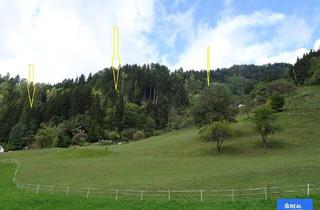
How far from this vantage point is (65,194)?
134 feet

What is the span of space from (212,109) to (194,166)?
118 feet

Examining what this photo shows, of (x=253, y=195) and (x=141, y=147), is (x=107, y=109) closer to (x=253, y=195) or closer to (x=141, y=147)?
(x=141, y=147)

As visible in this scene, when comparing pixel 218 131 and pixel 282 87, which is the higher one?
pixel 282 87

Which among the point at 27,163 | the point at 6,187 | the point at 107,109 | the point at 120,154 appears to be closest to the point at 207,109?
the point at 120,154

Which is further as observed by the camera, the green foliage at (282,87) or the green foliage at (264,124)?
the green foliage at (282,87)

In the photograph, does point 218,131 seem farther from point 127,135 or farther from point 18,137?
point 18,137

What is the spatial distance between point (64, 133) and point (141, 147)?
56.0 m

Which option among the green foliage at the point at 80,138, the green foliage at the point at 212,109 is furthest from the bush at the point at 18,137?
the green foliage at the point at 212,109

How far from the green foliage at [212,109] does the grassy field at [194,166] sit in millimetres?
3947

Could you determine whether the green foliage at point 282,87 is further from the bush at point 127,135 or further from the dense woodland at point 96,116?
the bush at point 127,135

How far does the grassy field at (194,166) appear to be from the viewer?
40844 millimetres

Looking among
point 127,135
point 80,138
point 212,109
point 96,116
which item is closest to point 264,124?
point 212,109

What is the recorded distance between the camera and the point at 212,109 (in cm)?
9519

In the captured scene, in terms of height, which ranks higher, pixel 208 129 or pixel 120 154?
pixel 208 129
